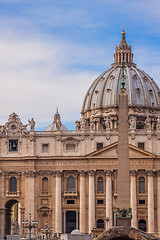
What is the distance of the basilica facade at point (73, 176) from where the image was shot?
106 m

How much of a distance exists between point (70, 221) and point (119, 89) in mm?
41557

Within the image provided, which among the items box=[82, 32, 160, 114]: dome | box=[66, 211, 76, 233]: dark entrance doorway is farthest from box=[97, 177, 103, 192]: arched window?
box=[82, 32, 160, 114]: dome

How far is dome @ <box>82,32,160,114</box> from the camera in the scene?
140 metres

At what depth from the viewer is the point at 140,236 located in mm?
39125

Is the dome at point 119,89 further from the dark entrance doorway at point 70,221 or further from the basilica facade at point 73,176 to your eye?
the dark entrance doorway at point 70,221

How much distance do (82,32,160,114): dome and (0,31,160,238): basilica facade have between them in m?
30.9

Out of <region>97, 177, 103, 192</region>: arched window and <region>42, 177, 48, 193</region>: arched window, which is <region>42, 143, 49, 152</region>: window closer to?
<region>42, 177, 48, 193</region>: arched window

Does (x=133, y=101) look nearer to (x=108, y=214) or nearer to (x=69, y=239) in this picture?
(x=108, y=214)

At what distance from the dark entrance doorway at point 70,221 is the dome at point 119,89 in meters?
36.4

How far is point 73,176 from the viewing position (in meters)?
108

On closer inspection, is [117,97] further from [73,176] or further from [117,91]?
[73,176]

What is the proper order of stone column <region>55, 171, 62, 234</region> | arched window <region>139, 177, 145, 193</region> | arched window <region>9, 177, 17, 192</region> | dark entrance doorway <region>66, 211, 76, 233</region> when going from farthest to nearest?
arched window <region>9, 177, 17, 192</region>
dark entrance doorway <region>66, 211, 76, 233</region>
arched window <region>139, 177, 145, 193</region>
stone column <region>55, 171, 62, 234</region>

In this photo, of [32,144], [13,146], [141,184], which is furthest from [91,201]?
[13,146]

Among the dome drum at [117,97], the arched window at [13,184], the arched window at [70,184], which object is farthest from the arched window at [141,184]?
the dome drum at [117,97]
